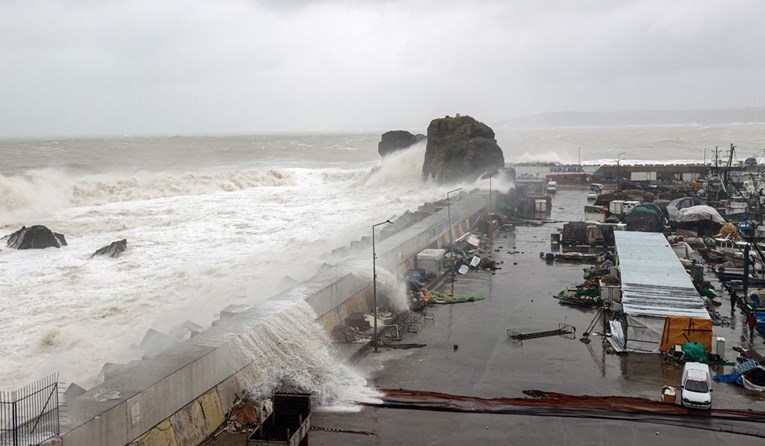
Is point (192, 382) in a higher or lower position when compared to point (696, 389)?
higher

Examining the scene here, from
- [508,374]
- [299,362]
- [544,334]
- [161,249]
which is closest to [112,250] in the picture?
[161,249]

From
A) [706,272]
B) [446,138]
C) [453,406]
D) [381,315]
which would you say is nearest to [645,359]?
[453,406]

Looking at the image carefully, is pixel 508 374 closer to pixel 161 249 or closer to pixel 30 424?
pixel 30 424

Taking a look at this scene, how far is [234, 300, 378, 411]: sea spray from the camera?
19766 mm

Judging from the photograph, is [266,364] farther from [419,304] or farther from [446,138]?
[446,138]

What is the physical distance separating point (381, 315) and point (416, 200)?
45128 millimetres

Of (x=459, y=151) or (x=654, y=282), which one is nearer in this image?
(x=654, y=282)

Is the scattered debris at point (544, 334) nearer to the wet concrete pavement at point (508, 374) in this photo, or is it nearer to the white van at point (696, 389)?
the wet concrete pavement at point (508, 374)

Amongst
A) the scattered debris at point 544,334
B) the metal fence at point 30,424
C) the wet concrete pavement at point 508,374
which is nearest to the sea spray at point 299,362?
the wet concrete pavement at point 508,374

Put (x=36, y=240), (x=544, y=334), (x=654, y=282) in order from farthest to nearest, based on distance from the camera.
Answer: (x=36, y=240)
(x=654, y=282)
(x=544, y=334)

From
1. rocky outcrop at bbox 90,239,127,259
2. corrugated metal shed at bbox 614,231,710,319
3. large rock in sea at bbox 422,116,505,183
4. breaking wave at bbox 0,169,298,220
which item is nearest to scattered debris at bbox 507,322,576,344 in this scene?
corrugated metal shed at bbox 614,231,710,319

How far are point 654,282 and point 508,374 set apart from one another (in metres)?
10.1

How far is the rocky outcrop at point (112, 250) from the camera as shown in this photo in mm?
39594

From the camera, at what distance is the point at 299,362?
21266 millimetres
